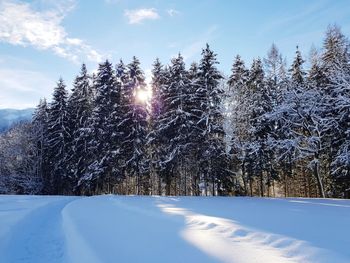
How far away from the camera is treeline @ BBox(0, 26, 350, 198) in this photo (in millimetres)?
25750

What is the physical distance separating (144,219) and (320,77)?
2847 cm

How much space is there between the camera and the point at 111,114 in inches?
1426

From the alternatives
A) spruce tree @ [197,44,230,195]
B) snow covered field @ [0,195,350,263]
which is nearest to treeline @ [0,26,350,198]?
spruce tree @ [197,44,230,195]

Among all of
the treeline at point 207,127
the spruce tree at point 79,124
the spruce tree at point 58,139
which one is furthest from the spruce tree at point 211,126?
the spruce tree at point 58,139

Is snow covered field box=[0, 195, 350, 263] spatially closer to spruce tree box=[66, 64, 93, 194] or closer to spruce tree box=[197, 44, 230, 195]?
spruce tree box=[197, 44, 230, 195]

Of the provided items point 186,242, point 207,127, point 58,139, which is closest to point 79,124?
point 58,139

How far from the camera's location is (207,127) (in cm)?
2897

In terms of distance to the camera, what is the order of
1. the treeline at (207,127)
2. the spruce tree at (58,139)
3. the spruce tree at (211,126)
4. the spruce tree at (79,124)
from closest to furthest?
the treeline at (207,127) → the spruce tree at (211,126) → the spruce tree at (79,124) → the spruce tree at (58,139)

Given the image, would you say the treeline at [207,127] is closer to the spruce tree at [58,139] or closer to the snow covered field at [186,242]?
the spruce tree at [58,139]

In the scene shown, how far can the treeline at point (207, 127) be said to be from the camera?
84.5 ft

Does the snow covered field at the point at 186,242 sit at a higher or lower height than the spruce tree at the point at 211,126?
lower

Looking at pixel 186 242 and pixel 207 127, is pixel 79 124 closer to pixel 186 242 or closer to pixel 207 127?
pixel 207 127

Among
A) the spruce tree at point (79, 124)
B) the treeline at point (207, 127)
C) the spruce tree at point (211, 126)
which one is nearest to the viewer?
the treeline at point (207, 127)

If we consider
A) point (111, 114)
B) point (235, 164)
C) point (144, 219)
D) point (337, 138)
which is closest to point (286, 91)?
point (337, 138)
